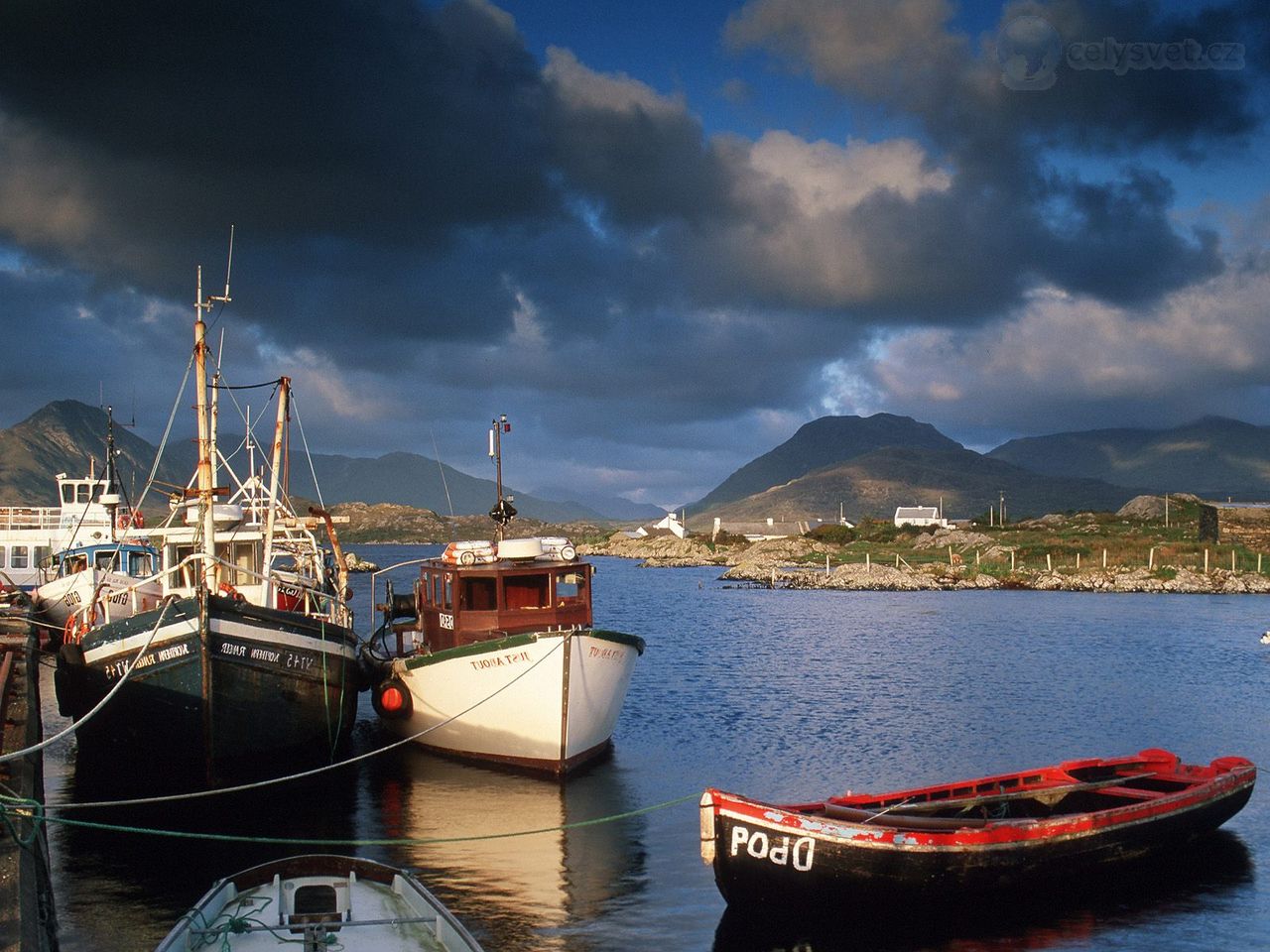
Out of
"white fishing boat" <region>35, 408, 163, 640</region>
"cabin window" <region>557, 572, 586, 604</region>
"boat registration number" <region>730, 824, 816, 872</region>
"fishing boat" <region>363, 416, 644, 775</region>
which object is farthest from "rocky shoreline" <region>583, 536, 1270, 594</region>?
"boat registration number" <region>730, 824, 816, 872</region>

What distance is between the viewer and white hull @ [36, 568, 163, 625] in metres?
29.9

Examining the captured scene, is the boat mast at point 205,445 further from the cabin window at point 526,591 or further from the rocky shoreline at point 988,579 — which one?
the rocky shoreline at point 988,579

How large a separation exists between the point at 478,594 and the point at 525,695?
346cm

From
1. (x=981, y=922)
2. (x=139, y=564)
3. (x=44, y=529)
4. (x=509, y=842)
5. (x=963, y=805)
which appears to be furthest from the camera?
(x=44, y=529)

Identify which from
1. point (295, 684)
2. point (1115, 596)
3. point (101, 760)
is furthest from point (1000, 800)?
point (1115, 596)

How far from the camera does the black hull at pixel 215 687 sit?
22.1m

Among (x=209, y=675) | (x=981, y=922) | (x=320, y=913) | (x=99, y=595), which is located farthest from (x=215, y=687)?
(x=981, y=922)

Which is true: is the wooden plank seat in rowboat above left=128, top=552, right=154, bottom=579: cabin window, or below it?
below

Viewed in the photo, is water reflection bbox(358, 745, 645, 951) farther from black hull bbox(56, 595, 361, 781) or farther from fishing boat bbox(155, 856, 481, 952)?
fishing boat bbox(155, 856, 481, 952)

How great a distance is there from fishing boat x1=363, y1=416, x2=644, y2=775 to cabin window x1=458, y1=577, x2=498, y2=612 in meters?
0.02

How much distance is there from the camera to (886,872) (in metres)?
15.3

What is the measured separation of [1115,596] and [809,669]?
53.7 m

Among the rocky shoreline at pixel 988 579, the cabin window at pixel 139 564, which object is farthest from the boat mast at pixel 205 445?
the rocky shoreline at pixel 988 579

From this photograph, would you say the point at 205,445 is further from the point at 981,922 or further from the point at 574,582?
the point at 981,922
